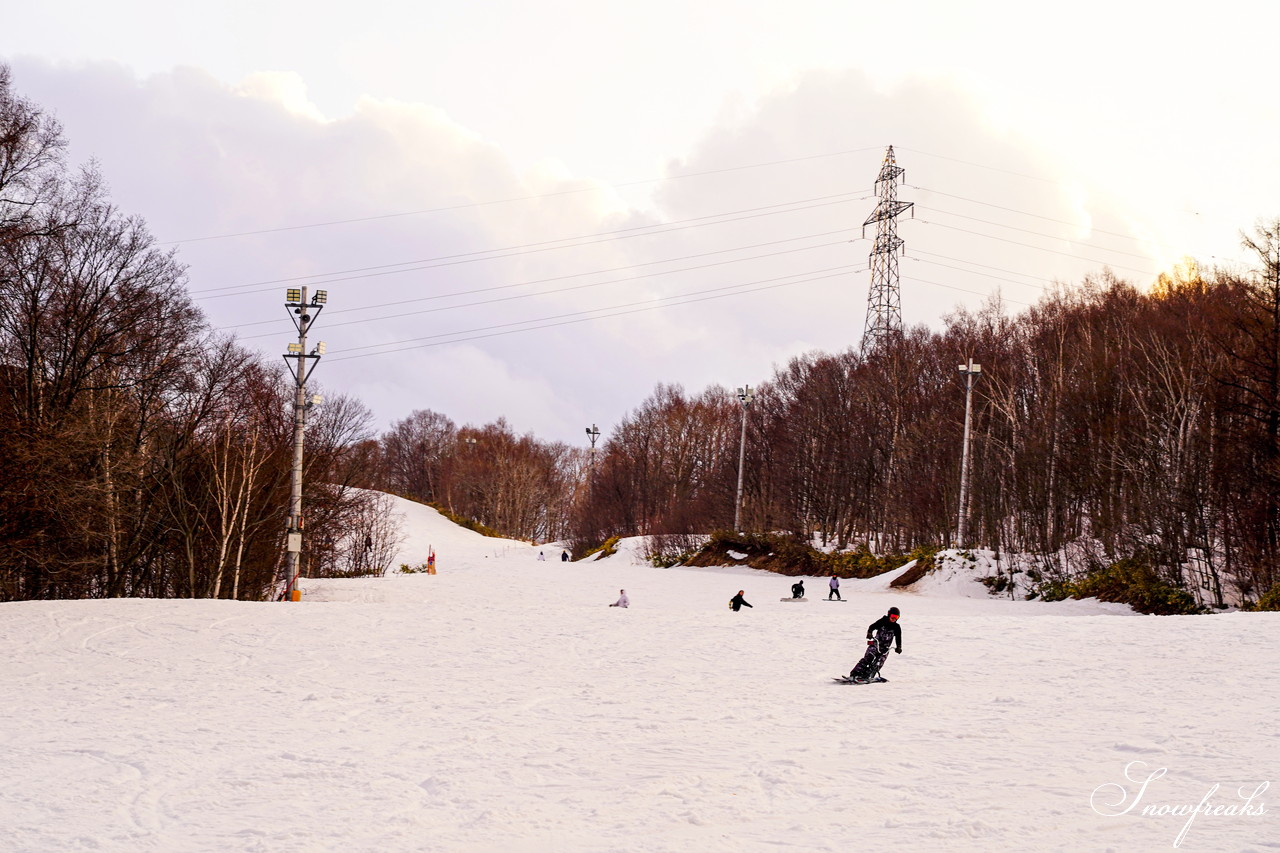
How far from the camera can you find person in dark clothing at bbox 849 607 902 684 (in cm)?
1622

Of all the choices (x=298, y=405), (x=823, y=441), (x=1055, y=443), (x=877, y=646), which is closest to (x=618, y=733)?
(x=877, y=646)

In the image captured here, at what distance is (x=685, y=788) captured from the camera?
372 inches

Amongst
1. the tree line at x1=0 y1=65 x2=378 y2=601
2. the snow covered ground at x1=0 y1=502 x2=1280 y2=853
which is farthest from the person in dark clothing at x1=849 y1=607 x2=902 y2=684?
the tree line at x1=0 y1=65 x2=378 y2=601

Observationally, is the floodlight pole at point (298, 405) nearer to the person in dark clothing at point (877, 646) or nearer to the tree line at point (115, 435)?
the tree line at point (115, 435)

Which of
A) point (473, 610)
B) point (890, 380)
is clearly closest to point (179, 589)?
point (473, 610)

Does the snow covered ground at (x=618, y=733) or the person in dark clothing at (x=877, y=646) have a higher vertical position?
the person in dark clothing at (x=877, y=646)

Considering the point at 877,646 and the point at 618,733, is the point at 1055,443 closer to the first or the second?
the point at 877,646

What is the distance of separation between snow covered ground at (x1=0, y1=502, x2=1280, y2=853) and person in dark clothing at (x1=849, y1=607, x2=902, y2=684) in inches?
20.0

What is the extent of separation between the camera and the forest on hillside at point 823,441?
84.7 ft

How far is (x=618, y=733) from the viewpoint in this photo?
12352mm

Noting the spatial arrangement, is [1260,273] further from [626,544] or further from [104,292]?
[626,544]

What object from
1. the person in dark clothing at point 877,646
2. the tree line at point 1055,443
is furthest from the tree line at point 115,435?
the tree line at point 1055,443

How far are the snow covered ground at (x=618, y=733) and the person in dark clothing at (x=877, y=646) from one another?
51 centimetres

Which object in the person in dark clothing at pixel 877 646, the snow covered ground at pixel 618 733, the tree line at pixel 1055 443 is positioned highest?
the tree line at pixel 1055 443
